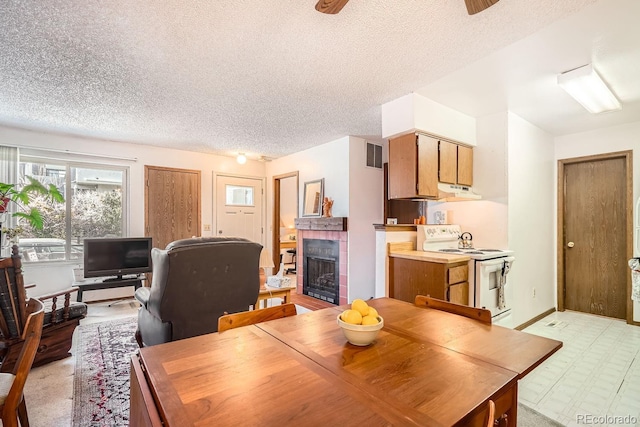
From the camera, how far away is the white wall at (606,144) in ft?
12.0

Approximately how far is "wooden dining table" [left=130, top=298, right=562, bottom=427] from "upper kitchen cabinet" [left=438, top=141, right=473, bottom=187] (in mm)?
2282

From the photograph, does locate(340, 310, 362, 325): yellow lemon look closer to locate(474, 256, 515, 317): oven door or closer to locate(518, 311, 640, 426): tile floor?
locate(518, 311, 640, 426): tile floor

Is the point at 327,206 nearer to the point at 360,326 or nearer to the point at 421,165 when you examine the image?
the point at 421,165

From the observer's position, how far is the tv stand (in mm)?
4219

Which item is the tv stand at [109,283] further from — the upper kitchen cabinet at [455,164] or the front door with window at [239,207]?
the upper kitchen cabinet at [455,164]

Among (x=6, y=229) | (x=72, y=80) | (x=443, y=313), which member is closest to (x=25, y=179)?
(x=6, y=229)

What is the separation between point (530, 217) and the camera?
12.3ft

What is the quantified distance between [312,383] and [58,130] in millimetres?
5275

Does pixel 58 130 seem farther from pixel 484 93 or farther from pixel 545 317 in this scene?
pixel 545 317

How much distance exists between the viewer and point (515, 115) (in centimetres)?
349

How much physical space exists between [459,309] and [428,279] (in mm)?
1333

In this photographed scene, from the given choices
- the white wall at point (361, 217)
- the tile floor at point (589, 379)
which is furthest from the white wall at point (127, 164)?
the tile floor at point (589, 379)

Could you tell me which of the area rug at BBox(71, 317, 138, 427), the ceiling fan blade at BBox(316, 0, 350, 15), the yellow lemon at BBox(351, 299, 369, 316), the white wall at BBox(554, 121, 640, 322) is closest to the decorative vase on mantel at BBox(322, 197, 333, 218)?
the area rug at BBox(71, 317, 138, 427)

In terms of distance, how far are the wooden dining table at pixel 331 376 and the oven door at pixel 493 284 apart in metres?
1.76
